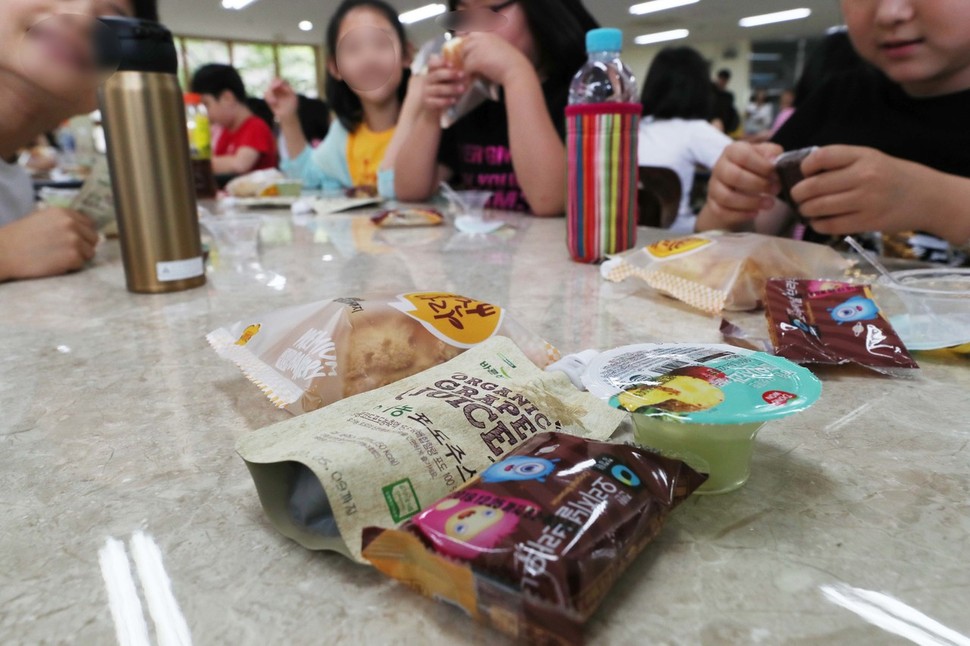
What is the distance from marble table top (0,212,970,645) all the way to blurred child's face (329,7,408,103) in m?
1.40

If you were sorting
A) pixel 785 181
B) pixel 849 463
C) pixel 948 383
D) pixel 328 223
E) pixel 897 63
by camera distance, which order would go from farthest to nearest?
pixel 328 223 < pixel 897 63 < pixel 785 181 < pixel 948 383 < pixel 849 463

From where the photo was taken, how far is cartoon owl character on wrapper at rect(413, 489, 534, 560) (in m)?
0.21

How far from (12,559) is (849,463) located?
394 mm

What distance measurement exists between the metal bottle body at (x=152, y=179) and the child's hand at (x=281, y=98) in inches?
68.3

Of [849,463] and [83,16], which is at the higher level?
[83,16]

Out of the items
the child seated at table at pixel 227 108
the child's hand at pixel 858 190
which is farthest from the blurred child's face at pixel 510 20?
the child seated at table at pixel 227 108

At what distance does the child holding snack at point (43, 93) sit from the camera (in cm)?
75

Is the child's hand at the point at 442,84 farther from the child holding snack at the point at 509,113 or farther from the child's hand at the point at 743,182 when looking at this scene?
the child's hand at the point at 743,182

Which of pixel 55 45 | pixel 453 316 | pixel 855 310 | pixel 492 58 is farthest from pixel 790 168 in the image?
pixel 55 45

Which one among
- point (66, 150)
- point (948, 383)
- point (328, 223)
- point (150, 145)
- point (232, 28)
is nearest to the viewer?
point (948, 383)

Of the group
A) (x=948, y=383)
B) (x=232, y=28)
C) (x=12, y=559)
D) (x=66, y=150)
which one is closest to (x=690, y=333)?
(x=948, y=383)

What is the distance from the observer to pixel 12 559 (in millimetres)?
263

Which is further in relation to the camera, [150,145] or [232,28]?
[232,28]

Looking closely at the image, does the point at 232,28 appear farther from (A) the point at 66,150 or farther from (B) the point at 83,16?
(B) the point at 83,16
